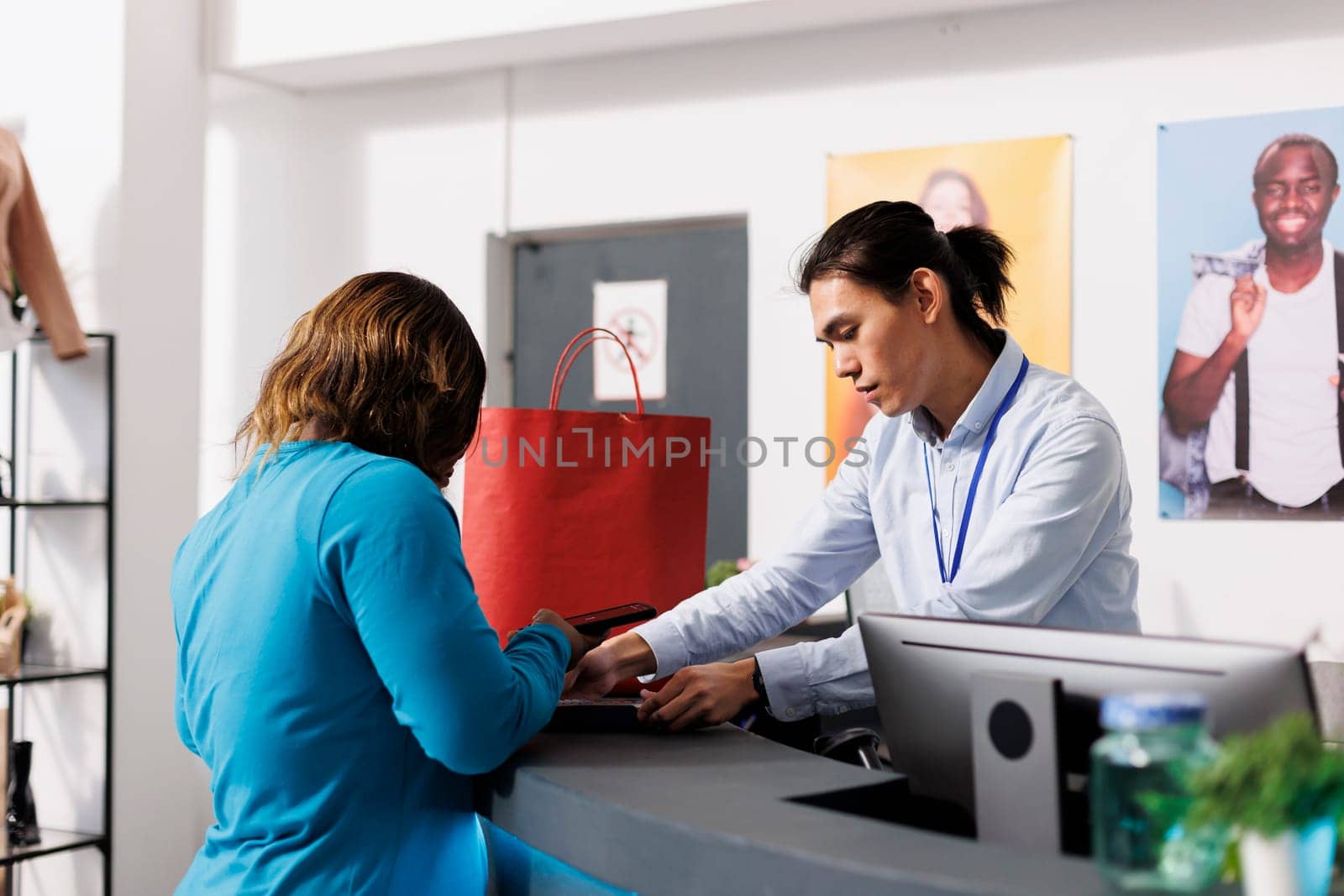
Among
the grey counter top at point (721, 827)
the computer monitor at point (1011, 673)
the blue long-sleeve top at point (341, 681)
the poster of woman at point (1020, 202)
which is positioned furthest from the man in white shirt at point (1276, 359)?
the blue long-sleeve top at point (341, 681)

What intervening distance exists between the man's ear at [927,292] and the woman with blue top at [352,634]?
2.40 feet

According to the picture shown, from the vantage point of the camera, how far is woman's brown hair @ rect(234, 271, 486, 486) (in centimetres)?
145

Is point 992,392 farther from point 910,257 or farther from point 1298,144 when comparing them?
point 1298,144

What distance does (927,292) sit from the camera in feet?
6.44

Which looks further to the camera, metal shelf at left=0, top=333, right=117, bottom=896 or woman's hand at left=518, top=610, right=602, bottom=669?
metal shelf at left=0, top=333, right=117, bottom=896

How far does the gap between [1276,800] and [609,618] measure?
0.99 meters

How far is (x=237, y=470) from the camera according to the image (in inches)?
61.6

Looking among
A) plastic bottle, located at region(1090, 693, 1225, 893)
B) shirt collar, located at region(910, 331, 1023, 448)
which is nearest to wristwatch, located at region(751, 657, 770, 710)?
shirt collar, located at region(910, 331, 1023, 448)

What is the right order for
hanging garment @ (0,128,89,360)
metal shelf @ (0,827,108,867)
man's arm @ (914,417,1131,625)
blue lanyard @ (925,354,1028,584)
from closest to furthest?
man's arm @ (914,417,1131,625)
blue lanyard @ (925,354,1028,584)
metal shelf @ (0,827,108,867)
hanging garment @ (0,128,89,360)

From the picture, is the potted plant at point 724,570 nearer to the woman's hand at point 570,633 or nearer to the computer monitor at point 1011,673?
the woman's hand at point 570,633

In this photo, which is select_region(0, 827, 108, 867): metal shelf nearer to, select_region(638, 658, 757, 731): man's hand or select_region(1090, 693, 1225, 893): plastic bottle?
select_region(638, 658, 757, 731): man's hand

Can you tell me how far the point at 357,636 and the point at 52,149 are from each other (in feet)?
11.0

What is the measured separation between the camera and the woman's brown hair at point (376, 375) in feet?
4.76

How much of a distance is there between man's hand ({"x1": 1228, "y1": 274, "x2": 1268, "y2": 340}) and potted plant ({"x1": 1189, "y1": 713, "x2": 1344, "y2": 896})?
119 inches
